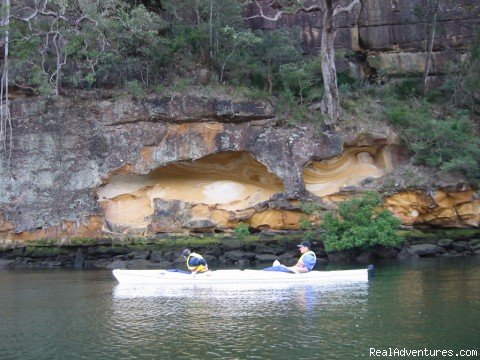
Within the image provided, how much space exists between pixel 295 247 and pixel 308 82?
8.85 metres

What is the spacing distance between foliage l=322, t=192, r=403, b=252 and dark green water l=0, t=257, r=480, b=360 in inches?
237

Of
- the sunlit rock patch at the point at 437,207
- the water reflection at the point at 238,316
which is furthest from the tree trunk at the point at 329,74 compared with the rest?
the water reflection at the point at 238,316

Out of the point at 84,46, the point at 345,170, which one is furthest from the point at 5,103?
the point at 345,170

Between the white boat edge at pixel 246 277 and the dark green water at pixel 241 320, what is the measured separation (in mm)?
549

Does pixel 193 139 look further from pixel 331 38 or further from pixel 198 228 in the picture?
pixel 331 38

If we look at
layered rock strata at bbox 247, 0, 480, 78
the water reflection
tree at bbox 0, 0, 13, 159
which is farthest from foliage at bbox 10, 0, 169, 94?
the water reflection

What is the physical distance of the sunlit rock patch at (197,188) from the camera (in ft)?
93.8

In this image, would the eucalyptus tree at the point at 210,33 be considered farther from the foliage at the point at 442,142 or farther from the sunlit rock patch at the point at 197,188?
the foliage at the point at 442,142

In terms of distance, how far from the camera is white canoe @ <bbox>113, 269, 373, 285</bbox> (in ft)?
59.1

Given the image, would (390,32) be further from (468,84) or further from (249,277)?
(249,277)

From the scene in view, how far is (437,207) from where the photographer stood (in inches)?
1094

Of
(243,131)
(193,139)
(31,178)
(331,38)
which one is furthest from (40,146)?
(331,38)

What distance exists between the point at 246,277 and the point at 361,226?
28.9 ft

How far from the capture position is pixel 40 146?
2827 cm
